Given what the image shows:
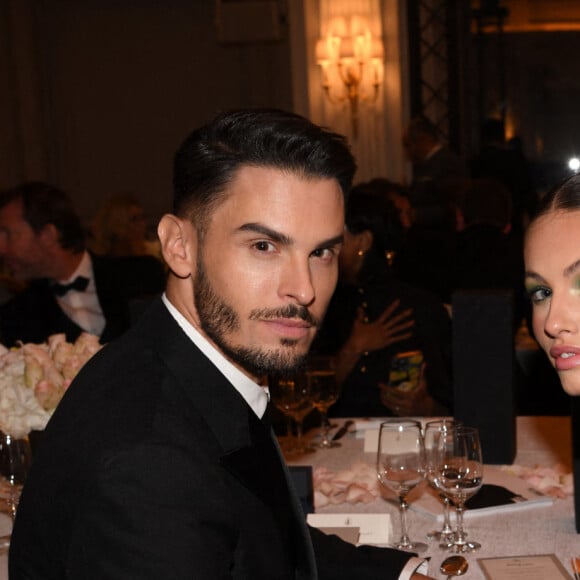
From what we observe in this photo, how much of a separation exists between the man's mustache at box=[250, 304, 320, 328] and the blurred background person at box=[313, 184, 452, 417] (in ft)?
6.69

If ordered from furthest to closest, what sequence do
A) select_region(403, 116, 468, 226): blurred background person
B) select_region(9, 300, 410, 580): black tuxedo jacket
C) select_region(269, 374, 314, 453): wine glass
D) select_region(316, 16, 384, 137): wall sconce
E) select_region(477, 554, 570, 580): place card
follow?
select_region(316, 16, 384, 137): wall sconce < select_region(403, 116, 468, 226): blurred background person < select_region(269, 374, 314, 453): wine glass < select_region(477, 554, 570, 580): place card < select_region(9, 300, 410, 580): black tuxedo jacket

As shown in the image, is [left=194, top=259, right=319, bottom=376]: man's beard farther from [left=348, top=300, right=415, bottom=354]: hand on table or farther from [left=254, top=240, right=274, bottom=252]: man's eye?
[left=348, top=300, right=415, bottom=354]: hand on table

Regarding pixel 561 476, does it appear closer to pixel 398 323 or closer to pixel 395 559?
pixel 395 559

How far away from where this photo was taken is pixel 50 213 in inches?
168

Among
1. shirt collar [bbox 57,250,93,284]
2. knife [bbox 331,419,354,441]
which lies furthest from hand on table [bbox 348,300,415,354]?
shirt collar [bbox 57,250,93,284]

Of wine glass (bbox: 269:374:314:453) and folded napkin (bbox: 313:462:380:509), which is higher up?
wine glass (bbox: 269:374:314:453)

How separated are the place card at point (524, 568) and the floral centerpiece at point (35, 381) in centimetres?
97

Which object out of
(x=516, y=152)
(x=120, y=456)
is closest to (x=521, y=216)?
(x=516, y=152)

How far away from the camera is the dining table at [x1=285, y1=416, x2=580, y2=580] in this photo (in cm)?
181

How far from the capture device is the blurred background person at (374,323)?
3.47m

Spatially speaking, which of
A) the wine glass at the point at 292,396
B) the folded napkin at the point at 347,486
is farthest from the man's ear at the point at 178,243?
the wine glass at the point at 292,396

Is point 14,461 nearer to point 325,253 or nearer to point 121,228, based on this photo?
point 325,253

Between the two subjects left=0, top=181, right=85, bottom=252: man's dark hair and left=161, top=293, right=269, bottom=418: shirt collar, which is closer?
left=161, top=293, right=269, bottom=418: shirt collar

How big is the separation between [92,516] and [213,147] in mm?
597
